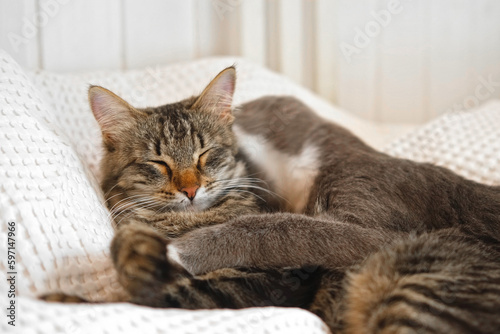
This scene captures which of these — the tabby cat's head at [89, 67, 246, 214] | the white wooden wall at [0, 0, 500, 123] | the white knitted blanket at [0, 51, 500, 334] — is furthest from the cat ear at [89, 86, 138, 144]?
the white wooden wall at [0, 0, 500, 123]

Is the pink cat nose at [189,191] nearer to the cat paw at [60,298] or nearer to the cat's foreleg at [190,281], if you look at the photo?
the cat's foreleg at [190,281]

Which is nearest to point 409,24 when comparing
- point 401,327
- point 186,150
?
point 186,150

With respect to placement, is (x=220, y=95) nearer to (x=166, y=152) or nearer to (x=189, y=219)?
(x=166, y=152)

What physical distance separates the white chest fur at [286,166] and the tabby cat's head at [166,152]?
20 centimetres

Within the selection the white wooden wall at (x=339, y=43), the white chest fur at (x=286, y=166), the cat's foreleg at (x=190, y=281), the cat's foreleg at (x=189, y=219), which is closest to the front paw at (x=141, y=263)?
the cat's foreleg at (x=190, y=281)

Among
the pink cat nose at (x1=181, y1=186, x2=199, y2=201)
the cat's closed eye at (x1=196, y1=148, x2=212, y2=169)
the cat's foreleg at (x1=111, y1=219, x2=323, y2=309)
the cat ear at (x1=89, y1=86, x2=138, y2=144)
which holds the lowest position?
the cat's foreleg at (x1=111, y1=219, x2=323, y2=309)

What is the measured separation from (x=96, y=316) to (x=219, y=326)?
19 cm

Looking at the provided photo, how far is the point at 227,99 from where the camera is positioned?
138 centimetres

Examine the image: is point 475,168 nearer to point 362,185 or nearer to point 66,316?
point 362,185

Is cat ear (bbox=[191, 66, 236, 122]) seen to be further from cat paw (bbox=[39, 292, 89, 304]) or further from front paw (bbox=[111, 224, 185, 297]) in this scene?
cat paw (bbox=[39, 292, 89, 304])

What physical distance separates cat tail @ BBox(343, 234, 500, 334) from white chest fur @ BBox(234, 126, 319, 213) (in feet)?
1.64

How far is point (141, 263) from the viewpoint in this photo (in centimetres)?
83

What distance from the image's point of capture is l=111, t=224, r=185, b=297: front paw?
0.82m

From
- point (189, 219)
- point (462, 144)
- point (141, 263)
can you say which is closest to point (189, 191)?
point (189, 219)
